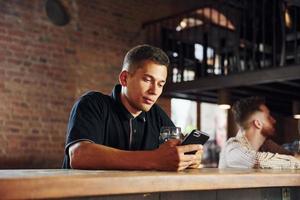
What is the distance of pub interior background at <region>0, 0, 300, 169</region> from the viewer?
5543 mm

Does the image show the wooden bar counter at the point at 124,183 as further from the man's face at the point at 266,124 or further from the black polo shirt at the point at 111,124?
the man's face at the point at 266,124

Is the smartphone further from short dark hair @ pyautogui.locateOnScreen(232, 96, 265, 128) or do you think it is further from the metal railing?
the metal railing

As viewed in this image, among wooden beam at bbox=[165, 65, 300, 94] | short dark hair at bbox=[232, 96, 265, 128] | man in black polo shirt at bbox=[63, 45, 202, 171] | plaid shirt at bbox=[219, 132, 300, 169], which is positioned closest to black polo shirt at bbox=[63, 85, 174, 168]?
man in black polo shirt at bbox=[63, 45, 202, 171]

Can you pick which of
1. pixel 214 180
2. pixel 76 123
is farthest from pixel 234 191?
pixel 76 123

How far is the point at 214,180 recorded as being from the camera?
1.52 metres

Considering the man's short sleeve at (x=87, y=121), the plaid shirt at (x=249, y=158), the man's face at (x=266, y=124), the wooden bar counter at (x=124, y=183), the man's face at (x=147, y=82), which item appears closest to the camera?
the wooden bar counter at (x=124, y=183)

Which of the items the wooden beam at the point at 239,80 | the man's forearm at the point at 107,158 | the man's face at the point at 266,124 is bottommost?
the man's forearm at the point at 107,158

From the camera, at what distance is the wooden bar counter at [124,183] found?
111 centimetres

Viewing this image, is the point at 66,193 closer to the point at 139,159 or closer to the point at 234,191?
the point at 139,159

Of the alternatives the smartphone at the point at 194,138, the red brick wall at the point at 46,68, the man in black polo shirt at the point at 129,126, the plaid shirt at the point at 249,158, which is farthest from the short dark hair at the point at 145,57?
the red brick wall at the point at 46,68

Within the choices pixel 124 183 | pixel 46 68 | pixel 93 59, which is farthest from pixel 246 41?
pixel 124 183

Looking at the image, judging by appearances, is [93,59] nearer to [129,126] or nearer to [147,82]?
[129,126]

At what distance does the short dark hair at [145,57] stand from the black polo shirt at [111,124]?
21 cm

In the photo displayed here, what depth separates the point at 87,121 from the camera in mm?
1918
